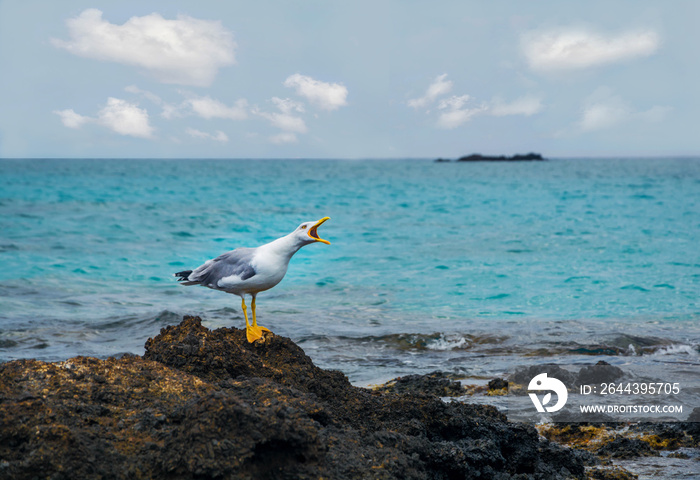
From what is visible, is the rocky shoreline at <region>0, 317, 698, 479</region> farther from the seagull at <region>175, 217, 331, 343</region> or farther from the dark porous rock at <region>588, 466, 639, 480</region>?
the seagull at <region>175, 217, 331, 343</region>

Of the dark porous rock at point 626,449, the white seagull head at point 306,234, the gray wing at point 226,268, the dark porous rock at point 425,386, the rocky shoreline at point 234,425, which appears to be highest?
the white seagull head at point 306,234

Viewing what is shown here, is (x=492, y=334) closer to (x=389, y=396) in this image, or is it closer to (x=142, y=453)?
(x=389, y=396)

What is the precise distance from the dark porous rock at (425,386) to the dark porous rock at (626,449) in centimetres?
133

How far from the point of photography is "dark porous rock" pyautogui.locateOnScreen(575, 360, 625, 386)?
570 centimetres

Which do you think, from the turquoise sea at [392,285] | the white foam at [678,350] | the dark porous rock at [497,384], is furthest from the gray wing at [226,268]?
the white foam at [678,350]

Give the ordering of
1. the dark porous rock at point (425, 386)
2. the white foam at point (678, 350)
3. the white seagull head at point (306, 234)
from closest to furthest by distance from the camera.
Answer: the white seagull head at point (306, 234)
the dark porous rock at point (425, 386)
the white foam at point (678, 350)

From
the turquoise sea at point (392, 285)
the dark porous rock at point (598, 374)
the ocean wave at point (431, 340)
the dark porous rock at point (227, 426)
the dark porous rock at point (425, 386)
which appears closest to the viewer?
the dark porous rock at point (227, 426)

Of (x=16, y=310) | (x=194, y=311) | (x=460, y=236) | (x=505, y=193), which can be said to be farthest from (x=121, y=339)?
(x=505, y=193)

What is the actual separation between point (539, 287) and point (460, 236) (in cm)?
741

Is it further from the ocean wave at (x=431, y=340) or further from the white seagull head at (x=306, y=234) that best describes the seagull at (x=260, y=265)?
the ocean wave at (x=431, y=340)

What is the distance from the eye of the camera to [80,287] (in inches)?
451

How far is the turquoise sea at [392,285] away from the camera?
7332mm

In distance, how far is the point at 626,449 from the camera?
3.92 metres

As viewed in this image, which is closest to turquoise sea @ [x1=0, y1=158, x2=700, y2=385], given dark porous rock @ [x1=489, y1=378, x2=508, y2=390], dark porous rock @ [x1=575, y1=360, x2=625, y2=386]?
dark porous rock @ [x1=489, y1=378, x2=508, y2=390]
